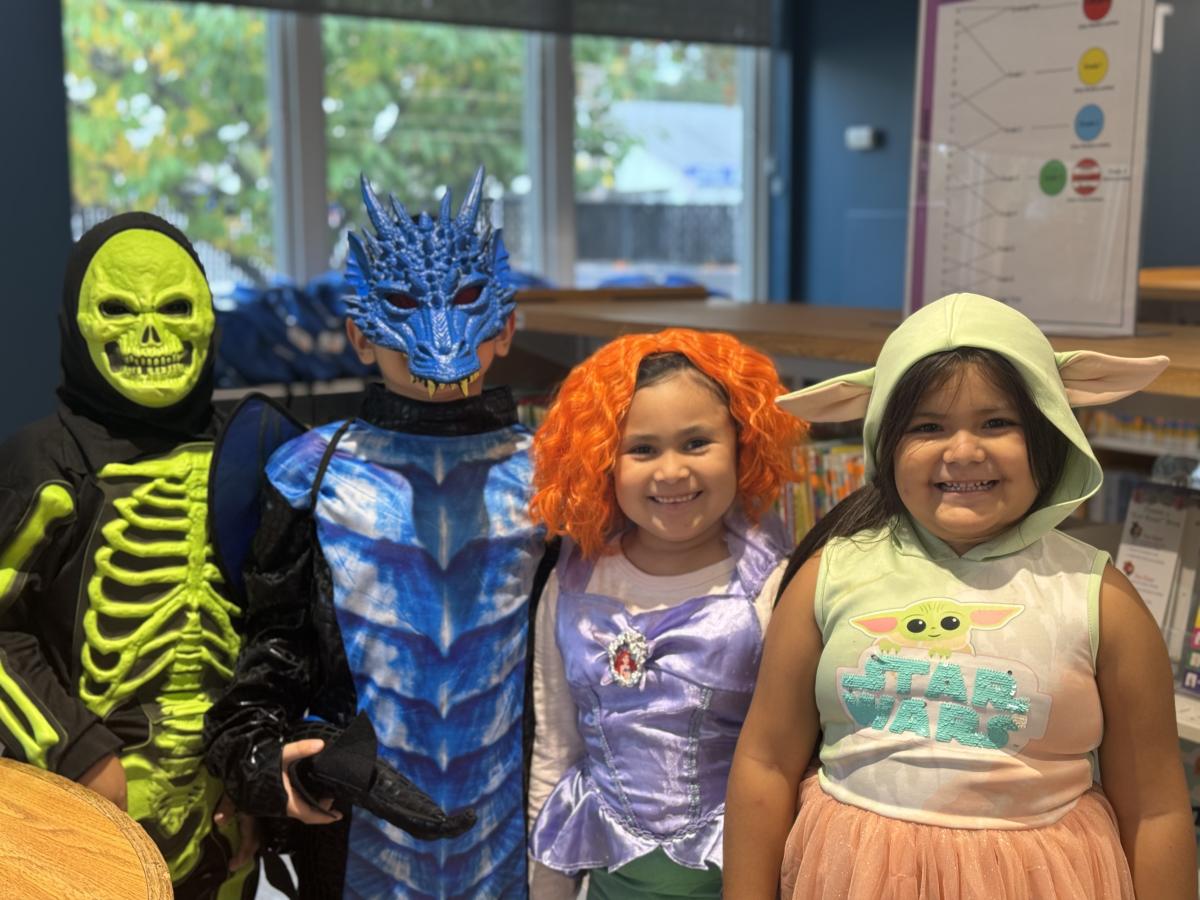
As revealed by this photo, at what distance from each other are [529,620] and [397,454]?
0.96 feet

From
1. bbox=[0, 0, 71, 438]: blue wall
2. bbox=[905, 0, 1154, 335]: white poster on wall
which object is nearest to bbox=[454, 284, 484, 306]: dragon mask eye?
bbox=[905, 0, 1154, 335]: white poster on wall

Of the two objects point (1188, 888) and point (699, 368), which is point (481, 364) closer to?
point (699, 368)

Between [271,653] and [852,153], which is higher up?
[852,153]

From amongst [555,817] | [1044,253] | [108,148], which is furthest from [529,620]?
[108,148]

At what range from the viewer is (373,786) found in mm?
1647

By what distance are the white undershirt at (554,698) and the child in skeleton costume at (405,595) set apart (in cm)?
2

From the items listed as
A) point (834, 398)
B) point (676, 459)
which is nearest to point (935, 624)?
point (834, 398)

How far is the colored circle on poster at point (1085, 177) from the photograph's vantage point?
2121mm

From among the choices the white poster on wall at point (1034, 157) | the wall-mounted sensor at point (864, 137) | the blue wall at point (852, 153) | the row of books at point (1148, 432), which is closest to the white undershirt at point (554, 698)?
the white poster on wall at point (1034, 157)

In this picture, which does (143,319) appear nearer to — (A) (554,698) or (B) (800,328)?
(A) (554,698)

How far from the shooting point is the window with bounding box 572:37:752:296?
7426 millimetres

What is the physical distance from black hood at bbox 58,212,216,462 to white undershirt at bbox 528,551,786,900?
0.59 metres

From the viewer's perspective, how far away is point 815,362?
2.38m

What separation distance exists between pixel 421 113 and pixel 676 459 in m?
5.46
